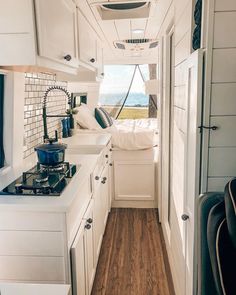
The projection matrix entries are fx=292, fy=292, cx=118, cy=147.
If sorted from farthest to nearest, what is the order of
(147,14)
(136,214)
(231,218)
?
(136,214), (147,14), (231,218)

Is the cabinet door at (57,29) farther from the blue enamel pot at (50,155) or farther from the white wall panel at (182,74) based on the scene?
the white wall panel at (182,74)

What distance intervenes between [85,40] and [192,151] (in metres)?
1.62

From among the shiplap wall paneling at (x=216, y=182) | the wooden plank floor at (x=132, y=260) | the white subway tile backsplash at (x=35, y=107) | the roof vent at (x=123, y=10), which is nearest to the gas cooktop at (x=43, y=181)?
the white subway tile backsplash at (x=35, y=107)

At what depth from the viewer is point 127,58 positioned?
17.6 ft

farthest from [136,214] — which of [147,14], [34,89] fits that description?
[147,14]

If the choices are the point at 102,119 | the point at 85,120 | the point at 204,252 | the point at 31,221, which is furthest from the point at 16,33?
the point at 102,119

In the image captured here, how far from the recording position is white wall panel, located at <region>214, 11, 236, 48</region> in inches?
46.3

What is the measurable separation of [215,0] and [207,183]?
2.49ft

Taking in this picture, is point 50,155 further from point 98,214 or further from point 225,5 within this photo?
point 225,5

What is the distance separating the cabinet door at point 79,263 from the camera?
1369 mm

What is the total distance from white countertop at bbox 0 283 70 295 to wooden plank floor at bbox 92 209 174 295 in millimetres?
1331

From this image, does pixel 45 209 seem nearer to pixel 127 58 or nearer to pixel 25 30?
pixel 25 30

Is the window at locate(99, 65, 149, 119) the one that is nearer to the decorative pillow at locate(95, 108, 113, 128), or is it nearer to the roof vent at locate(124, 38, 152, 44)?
the decorative pillow at locate(95, 108, 113, 128)

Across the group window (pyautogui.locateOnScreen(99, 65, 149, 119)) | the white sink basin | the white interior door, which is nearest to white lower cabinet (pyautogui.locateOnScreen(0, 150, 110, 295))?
the white interior door
